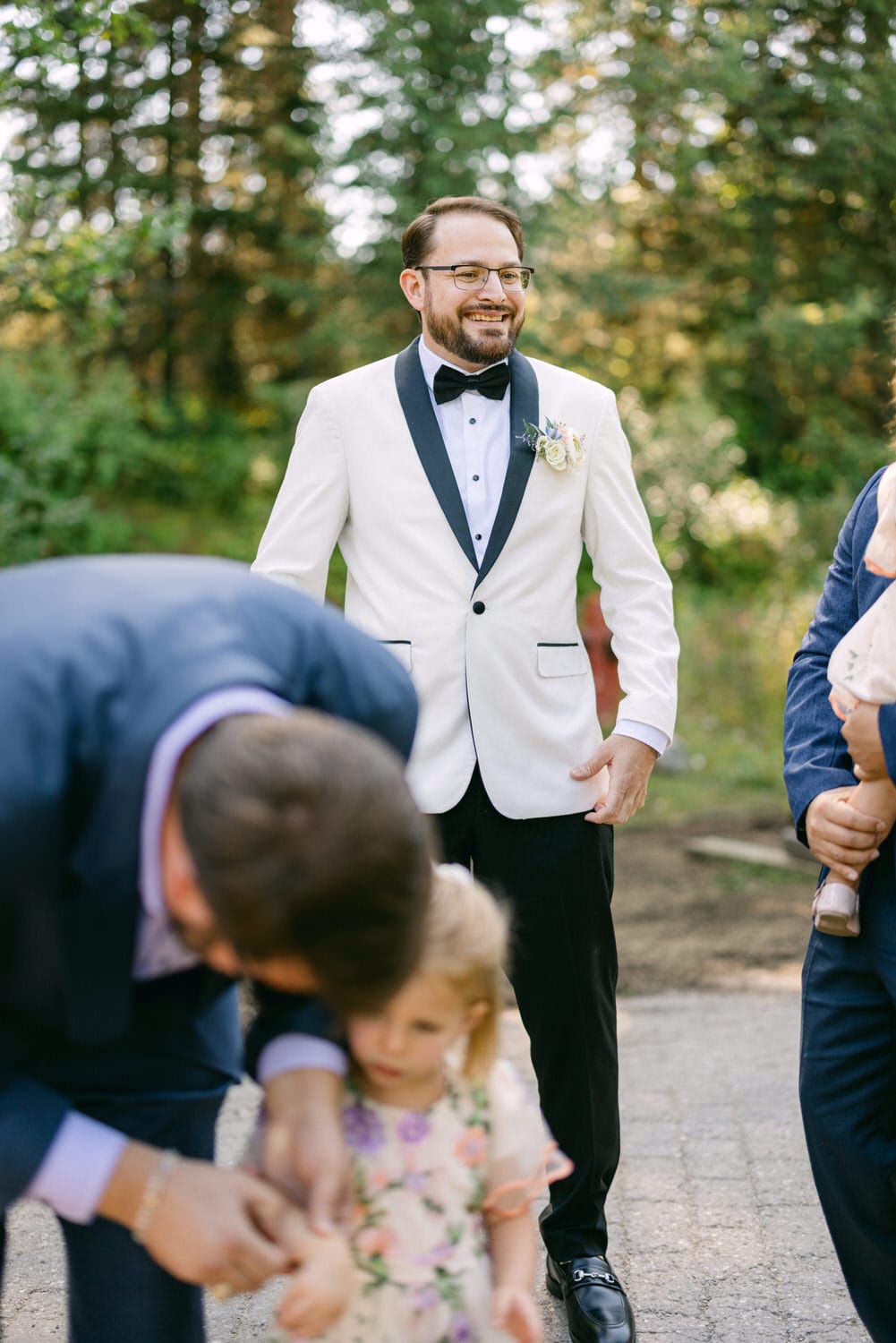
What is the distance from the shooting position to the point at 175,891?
1.38m

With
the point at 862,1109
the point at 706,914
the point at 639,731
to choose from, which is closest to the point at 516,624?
the point at 639,731

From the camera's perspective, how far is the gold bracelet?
61.3 inches

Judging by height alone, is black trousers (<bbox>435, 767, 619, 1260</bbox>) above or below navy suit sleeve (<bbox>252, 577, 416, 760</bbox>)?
below

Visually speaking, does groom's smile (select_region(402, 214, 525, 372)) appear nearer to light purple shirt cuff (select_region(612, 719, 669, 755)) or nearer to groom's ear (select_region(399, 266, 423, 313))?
groom's ear (select_region(399, 266, 423, 313))

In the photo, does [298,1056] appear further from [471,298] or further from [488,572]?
[471,298]

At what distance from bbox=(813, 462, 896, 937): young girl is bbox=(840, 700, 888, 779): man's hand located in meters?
0.02

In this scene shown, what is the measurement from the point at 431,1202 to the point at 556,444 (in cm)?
171

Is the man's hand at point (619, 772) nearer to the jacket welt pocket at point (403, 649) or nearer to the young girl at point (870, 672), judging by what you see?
the jacket welt pocket at point (403, 649)

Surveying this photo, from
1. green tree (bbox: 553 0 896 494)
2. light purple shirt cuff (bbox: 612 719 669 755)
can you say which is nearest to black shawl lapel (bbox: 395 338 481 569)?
light purple shirt cuff (bbox: 612 719 669 755)

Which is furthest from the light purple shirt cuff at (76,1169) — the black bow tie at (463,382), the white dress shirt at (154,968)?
the black bow tie at (463,382)

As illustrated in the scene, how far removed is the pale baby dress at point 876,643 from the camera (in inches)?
88.4

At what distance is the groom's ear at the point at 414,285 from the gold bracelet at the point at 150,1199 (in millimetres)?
2201

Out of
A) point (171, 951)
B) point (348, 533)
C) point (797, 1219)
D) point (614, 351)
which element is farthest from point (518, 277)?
point (614, 351)

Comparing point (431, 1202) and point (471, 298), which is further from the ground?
point (471, 298)
